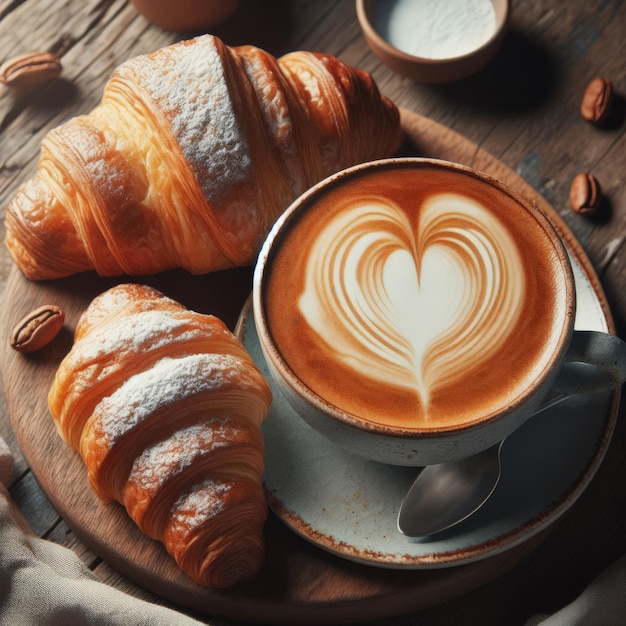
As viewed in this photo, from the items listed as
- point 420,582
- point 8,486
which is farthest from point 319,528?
point 8,486

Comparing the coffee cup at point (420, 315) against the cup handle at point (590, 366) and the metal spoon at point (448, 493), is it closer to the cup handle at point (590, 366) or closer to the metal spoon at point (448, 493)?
the cup handle at point (590, 366)

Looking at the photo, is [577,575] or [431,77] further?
[431,77]

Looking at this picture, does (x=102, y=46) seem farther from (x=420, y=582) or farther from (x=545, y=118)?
(x=420, y=582)

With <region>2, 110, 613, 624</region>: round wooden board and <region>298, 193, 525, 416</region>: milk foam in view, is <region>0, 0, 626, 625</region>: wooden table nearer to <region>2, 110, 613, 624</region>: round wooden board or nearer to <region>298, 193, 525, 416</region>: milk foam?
<region>2, 110, 613, 624</region>: round wooden board

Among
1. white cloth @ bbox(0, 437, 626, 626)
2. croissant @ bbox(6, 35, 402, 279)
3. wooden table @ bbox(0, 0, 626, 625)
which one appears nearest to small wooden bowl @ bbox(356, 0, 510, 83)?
wooden table @ bbox(0, 0, 626, 625)

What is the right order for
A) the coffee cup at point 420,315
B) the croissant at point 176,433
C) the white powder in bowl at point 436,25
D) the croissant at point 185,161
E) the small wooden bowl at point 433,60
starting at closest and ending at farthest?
the coffee cup at point 420,315 → the croissant at point 176,433 → the croissant at point 185,161 → the small wooden bowl at point 433,60 → the white powder in bowl at point 436,25

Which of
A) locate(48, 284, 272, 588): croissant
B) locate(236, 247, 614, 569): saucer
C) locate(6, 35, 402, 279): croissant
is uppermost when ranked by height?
locate(6, 35, 402, 279): croissant

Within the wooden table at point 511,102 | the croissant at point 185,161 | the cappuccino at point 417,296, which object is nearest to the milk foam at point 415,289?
the cappuccino at point 417,296
